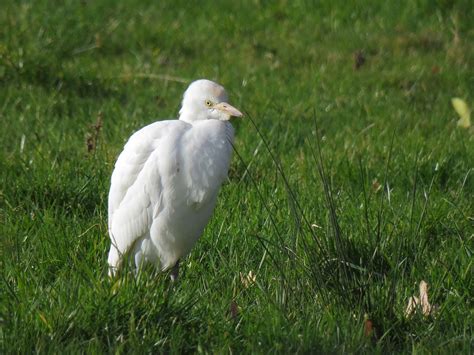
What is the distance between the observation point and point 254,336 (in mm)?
3785

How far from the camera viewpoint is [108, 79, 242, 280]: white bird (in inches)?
164

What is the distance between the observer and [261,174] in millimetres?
5953

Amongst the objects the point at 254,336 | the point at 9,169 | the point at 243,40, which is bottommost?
the point at 243,40

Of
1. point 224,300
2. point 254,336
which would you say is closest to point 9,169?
point 224,300

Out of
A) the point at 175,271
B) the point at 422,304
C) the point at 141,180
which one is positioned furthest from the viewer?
the point at 175,271

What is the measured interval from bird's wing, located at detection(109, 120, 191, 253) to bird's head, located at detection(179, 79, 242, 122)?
0.12m

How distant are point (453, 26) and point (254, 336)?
636cm

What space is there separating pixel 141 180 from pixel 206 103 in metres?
0.45

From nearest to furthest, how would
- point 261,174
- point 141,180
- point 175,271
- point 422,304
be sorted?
1. point 422,304
2. point 141,180
3. point 175,271
4. point 261,174

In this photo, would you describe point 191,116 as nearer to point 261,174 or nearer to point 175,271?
point 175,271

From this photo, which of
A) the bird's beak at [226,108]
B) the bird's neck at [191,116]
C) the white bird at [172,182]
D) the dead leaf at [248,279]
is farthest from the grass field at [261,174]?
the bird's neck at [191,116]

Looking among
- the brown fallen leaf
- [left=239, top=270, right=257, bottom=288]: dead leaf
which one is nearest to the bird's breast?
[left=239, top=270, right=257, bottom=288]: dead leaf

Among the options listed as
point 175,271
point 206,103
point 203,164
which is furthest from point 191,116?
point 175,271

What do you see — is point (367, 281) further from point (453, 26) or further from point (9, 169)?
point (453, 26)
